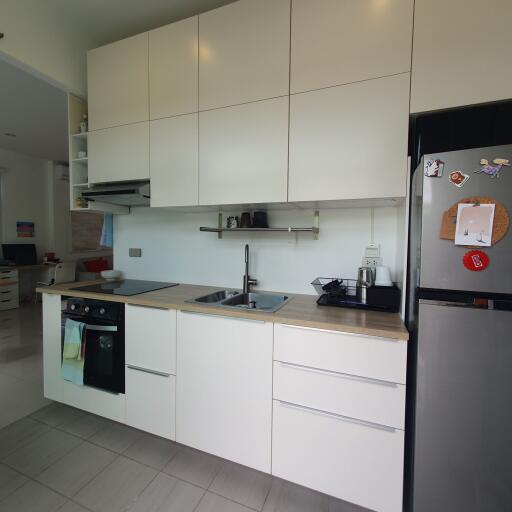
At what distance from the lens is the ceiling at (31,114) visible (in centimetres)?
275

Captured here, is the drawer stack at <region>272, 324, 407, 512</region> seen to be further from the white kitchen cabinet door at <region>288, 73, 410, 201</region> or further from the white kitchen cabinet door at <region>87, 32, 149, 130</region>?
the white kitchen cabinet door at <region>87, 32, 149, 130</region>

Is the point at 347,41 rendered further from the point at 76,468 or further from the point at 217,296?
the point at 76,468

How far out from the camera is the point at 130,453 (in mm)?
1577

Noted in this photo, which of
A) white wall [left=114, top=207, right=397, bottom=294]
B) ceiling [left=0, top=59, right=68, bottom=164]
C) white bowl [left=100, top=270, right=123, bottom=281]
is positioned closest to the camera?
white wall [left=114, top=207, right=397, bottom=294]

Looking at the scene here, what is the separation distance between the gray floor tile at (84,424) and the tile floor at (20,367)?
357mm

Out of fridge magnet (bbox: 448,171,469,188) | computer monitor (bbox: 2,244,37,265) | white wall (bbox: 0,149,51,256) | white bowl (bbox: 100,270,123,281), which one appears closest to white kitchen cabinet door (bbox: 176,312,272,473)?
fridge magnet (bbox: 448,171,469,188)

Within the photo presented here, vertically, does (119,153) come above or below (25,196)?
below

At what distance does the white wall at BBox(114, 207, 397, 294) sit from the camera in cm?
171

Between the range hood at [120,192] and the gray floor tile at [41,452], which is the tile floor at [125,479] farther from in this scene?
the range hood at [120,192]

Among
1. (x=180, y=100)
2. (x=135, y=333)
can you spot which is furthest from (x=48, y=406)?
(x=180, y=100)

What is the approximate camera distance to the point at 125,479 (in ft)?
4.59

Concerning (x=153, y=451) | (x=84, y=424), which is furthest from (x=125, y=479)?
(x=84, y=424)

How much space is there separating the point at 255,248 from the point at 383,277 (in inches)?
34.8

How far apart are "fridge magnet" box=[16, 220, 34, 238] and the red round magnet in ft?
21.9
